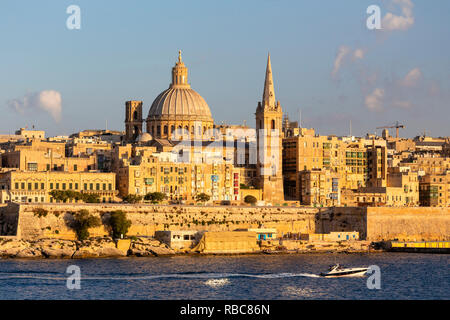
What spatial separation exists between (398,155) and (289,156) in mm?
24021

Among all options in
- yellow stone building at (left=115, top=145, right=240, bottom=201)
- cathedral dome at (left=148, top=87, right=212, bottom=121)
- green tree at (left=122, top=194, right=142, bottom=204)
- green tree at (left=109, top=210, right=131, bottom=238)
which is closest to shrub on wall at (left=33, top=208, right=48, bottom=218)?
green tree at (left=109, top=210, right=131, bottom=238)

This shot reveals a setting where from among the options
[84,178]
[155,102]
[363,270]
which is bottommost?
[363,270]

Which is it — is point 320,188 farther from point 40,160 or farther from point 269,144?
point 40,160

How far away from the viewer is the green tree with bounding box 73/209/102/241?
65375 millimetres

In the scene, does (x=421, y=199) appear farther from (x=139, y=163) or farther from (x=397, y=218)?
(x=139, y=163)

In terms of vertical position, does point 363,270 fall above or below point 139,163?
below

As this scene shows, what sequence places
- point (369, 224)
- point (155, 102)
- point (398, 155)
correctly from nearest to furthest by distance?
point (369, 224), point (155, 102), point (398, 155)

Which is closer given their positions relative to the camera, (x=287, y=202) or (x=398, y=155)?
(x=287, y=202)

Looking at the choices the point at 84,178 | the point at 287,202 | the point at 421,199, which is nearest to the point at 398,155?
the point at 421,199

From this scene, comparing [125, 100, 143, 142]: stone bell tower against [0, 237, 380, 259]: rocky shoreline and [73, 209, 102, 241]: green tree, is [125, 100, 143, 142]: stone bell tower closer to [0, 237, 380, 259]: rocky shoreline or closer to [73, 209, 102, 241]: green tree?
[73, 209, 102, 241]: green tree

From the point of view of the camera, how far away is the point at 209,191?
82250mm

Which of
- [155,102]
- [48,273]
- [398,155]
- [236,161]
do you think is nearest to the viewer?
[48,273]

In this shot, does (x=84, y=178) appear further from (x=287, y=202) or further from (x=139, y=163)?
(x=287, y=202)

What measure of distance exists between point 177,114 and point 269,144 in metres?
12.4
